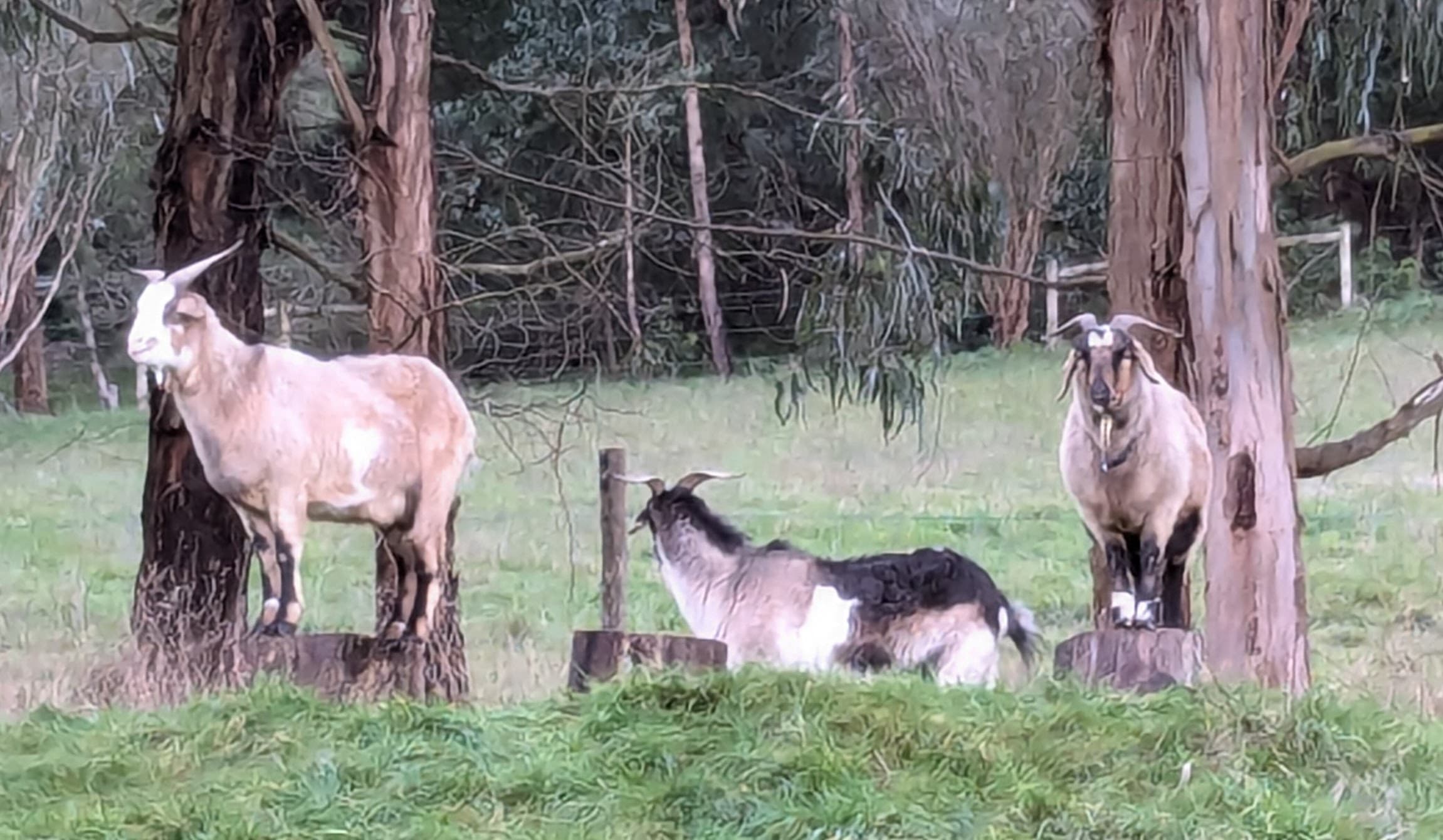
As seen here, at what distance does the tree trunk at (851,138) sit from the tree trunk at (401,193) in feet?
6.54

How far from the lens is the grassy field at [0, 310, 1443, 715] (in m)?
10.5

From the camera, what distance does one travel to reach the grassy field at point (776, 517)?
10500 mm

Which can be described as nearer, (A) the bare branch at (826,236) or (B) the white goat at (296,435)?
(B) the white goat at (296,435)

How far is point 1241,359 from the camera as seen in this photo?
7.05 meters

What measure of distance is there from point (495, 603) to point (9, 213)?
8.91 meters

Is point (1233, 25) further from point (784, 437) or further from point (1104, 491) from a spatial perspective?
point (784, 437)

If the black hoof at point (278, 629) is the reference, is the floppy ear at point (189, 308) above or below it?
above

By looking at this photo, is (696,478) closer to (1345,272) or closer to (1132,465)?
(1132,465)

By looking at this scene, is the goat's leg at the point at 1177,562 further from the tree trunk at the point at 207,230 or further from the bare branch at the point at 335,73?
the tree trunk at the point at 207,230

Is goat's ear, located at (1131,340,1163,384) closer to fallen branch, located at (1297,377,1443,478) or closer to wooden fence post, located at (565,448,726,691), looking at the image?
wooden fence post, located at (565,448,726,691)

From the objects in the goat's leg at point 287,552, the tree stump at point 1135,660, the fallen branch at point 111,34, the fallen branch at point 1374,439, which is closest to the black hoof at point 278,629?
the goat's leg at point 287,552

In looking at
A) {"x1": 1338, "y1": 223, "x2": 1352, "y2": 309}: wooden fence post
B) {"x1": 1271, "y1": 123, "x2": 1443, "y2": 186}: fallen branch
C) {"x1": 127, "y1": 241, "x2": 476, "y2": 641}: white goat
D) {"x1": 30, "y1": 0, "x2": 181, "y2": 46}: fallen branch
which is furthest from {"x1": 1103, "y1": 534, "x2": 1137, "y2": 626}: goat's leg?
{"x1": 1338, "y1": 223, "x2": 1352, "y2": 309}: wooden fence post

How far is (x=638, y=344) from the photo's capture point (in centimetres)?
971

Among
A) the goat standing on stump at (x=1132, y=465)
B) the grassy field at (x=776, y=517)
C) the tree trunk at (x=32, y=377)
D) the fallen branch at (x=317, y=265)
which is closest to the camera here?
the goat standing on stump at (x=1132, y=465)
